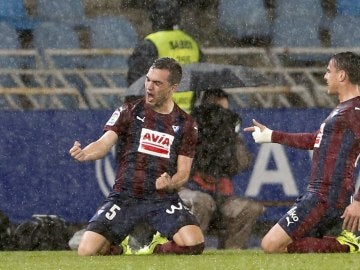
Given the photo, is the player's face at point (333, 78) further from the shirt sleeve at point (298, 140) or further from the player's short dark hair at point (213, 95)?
the player's short dark hair at point (213, 95)

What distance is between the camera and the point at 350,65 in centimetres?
890

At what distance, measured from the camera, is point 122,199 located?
912cm

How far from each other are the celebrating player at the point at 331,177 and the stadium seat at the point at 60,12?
7213 millimetres

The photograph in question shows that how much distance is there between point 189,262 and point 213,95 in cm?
343

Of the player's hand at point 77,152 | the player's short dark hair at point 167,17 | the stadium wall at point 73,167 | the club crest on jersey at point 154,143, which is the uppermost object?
the player's short dark hair at point 167,17

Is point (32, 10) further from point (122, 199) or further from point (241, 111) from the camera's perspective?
point (122, 199)

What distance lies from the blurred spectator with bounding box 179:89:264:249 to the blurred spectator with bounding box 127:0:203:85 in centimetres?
70

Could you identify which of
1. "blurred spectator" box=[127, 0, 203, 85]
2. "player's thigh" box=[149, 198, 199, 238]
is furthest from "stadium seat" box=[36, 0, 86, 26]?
"player's thigh" box=[149, 198, 199, 238]

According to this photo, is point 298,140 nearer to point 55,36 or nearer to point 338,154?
point 338,154

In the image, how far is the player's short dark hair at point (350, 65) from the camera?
350 inches

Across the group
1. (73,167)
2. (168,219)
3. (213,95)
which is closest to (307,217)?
(168,219)

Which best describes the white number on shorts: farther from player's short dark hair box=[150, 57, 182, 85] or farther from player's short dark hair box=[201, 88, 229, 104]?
player's short dark hair box=[201, 88, 229, 104]

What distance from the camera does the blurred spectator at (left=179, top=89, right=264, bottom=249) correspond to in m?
A: 10.8

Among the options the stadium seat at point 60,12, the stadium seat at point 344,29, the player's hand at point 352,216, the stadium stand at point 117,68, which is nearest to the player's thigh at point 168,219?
the player's hand at point 352,216
